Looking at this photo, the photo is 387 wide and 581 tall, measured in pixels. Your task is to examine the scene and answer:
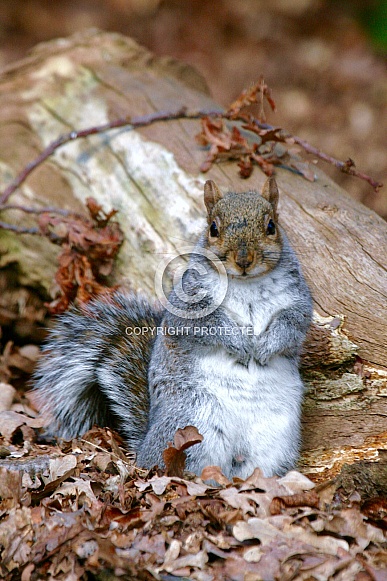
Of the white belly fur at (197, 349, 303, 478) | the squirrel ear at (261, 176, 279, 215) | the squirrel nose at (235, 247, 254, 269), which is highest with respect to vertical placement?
the squirrel ear at (261, 176, 279, 215)

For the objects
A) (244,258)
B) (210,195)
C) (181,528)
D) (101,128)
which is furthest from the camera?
(101,128)

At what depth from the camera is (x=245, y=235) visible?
319 cm

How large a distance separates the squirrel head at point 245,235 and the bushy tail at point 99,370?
0.82m

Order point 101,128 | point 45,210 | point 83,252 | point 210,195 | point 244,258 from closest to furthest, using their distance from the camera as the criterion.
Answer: point 244,258
point 210,195
point 83,252
point 45,210
point 101,128

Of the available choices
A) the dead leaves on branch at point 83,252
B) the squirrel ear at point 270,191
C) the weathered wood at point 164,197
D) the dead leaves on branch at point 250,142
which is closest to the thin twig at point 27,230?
the dead leaves on branch at point 83,252

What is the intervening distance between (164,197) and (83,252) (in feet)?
2.21

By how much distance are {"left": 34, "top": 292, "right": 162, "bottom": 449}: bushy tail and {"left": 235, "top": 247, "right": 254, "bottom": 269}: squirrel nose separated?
977mm

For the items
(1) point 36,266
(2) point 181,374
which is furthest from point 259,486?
(1) point 36,266

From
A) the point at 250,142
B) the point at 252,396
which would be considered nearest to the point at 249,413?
the point at 252,396

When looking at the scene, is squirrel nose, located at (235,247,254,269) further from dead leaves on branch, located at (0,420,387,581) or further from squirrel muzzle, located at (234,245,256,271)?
dead leaves on branch, located at (0,420,387,581)

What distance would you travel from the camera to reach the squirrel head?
314 centimetres

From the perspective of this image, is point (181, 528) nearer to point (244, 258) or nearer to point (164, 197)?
point (244, 258)

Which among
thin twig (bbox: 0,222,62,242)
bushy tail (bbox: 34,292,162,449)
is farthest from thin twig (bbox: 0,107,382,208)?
bushy tail (bbox: 34,292,162,449)

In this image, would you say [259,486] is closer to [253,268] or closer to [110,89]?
[253,268]
